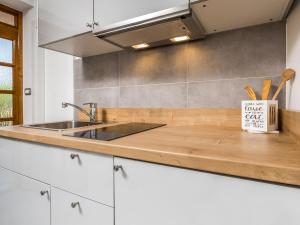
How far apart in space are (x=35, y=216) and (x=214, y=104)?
1.15 metres

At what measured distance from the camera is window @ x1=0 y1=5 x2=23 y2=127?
6.49 ft

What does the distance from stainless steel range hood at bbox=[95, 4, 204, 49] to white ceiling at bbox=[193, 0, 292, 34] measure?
0.17ft

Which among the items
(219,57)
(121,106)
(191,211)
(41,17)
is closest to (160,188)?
(191,211)

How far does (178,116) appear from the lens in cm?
121

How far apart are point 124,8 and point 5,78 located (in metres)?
1.76

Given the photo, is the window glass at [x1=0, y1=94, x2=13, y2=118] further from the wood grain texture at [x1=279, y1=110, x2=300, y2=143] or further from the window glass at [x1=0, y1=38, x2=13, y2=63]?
the wood grain texture at [x1=279, y1=110, x2=300, y2=143]

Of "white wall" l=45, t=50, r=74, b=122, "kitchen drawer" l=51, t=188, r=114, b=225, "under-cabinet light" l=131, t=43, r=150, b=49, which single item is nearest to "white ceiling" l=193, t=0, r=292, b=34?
"under-cabinet light" l=131, t=43, r=150, b=49

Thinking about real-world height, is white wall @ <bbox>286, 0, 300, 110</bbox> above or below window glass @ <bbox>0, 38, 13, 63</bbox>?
below

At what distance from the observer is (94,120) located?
1.48m

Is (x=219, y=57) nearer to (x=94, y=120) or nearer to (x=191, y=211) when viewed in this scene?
(x=191, y=211)

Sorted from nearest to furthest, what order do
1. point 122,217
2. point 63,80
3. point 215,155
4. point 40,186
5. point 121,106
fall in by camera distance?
1. point 215,155
2. point 122,217
3. point 40,186
4. point 121,106
5. point 63,80

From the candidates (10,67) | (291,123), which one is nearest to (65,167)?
(291,123)

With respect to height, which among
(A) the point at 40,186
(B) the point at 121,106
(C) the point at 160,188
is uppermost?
(B) the point at 121,106

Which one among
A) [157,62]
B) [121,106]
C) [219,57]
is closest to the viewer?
[219,57]
